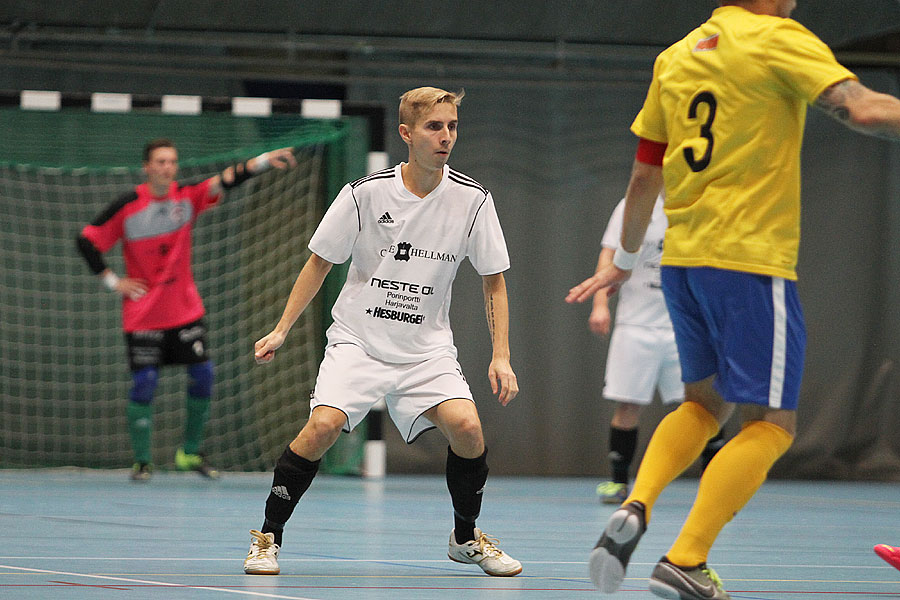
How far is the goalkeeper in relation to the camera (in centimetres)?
784

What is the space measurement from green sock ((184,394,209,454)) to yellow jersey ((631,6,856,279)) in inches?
214

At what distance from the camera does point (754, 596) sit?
10.6ft

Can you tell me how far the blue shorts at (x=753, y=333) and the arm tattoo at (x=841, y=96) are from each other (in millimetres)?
397

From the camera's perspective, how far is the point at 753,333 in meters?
2.84

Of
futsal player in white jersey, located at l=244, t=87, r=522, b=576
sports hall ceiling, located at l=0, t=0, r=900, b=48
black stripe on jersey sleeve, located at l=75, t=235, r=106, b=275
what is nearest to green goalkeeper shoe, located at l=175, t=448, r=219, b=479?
black stripe on jersey sleeve, located at l=75, t=235, r=106, b=275

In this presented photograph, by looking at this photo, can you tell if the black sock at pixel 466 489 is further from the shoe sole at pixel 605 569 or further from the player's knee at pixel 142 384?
the player's knee at pixel 142 384

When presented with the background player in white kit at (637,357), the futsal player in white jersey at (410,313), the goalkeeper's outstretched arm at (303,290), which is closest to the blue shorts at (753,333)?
the futsal player in white jersey at (410,313)

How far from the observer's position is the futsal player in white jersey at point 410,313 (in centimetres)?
379

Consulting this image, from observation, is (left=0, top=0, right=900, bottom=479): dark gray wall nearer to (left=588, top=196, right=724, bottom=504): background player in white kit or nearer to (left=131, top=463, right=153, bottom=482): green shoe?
(left=131, top=463, right=153, bottom=482): green shoe

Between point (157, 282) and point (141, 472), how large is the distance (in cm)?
120

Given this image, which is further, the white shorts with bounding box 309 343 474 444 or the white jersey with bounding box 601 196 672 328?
the white jersey with bounding box 601 196 672 328

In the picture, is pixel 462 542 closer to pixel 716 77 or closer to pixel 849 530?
pixel 716 77

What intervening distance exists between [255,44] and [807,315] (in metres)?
4.67

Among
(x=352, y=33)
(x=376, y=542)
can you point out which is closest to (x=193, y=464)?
(x=352, y=33)
